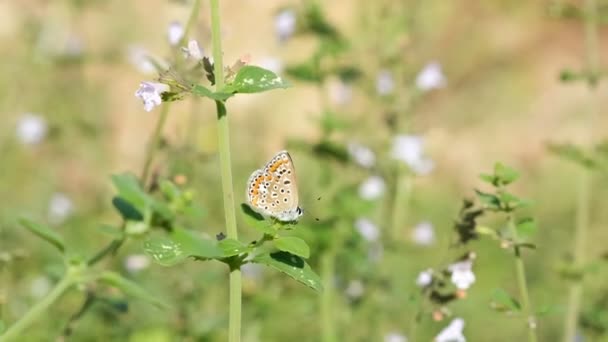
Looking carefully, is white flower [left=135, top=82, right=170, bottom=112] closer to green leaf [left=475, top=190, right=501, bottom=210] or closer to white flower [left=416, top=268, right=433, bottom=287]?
green leaf [left=475, top=190, right=501, bottom=210]

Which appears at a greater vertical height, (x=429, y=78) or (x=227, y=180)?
(x=429, y=78)

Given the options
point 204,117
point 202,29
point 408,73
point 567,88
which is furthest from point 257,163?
point 567,88

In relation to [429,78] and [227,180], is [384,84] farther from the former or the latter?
[227,180]

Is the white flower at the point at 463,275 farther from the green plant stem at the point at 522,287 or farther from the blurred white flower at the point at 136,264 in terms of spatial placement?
the blurred white flower at the point at 136,264

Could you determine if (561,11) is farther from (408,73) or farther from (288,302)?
(288,302)

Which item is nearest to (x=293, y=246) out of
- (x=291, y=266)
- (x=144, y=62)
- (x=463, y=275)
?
(x=291, y=266)

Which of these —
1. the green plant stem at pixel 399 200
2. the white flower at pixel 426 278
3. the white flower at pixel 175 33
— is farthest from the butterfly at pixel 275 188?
the green plant stem at pixel 399 200
